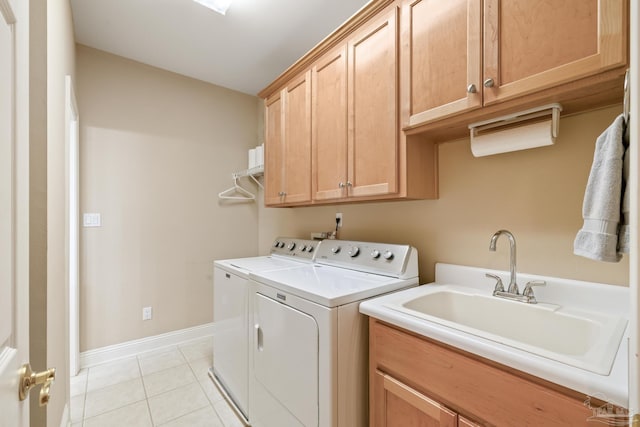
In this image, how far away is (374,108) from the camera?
1.55 m

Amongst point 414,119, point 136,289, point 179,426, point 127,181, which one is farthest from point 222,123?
point 179,426

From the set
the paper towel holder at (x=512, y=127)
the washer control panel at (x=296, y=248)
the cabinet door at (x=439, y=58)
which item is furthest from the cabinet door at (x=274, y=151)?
the paper towel holder at (x=512, y=127)

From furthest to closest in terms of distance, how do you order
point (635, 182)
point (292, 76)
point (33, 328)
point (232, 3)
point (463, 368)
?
1. point (292, 76)
2. point (232, 3)
3. point (33, 328)
4. point (463, 368)
5. point (635, 182)

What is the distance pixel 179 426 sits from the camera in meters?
1.77

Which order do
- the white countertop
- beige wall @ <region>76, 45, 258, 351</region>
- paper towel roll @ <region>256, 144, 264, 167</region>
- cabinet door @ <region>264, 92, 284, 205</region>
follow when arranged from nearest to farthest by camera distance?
1. the white countertop
2. cabinet door @ <region>264, 92, 284, 205</region>
3. beige wall @ <region>76, 45, 258, 351</region>
4. paper towel roll @ <region>256, 144, 264, 167</region>

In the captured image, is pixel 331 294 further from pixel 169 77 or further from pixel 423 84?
pixel 169 77

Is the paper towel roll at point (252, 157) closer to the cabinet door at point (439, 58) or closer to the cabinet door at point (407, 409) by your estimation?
the cabinet door at point (439, 58)

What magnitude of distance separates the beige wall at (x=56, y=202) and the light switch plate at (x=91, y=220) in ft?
3.23

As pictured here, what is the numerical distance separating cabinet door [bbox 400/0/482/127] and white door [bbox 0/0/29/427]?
4.39 feet

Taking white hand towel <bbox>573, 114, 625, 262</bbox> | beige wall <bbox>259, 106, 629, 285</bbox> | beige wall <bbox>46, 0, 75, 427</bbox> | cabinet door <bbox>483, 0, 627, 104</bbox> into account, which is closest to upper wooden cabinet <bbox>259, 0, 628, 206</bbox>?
cabinet door <bbox>483, 0, 627, 104</bbox>

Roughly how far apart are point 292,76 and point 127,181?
1.78 m

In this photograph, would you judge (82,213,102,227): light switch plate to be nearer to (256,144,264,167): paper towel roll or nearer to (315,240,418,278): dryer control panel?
(256,144,264,167): paper towel roll

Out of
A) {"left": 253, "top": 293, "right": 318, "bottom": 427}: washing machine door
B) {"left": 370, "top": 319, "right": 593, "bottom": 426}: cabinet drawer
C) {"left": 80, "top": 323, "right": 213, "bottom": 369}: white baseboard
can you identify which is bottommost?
{"left": 80, "top": 323, "right": 213, "bottom": 369}: white baseboard

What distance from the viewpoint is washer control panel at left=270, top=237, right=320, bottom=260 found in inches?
87.4
